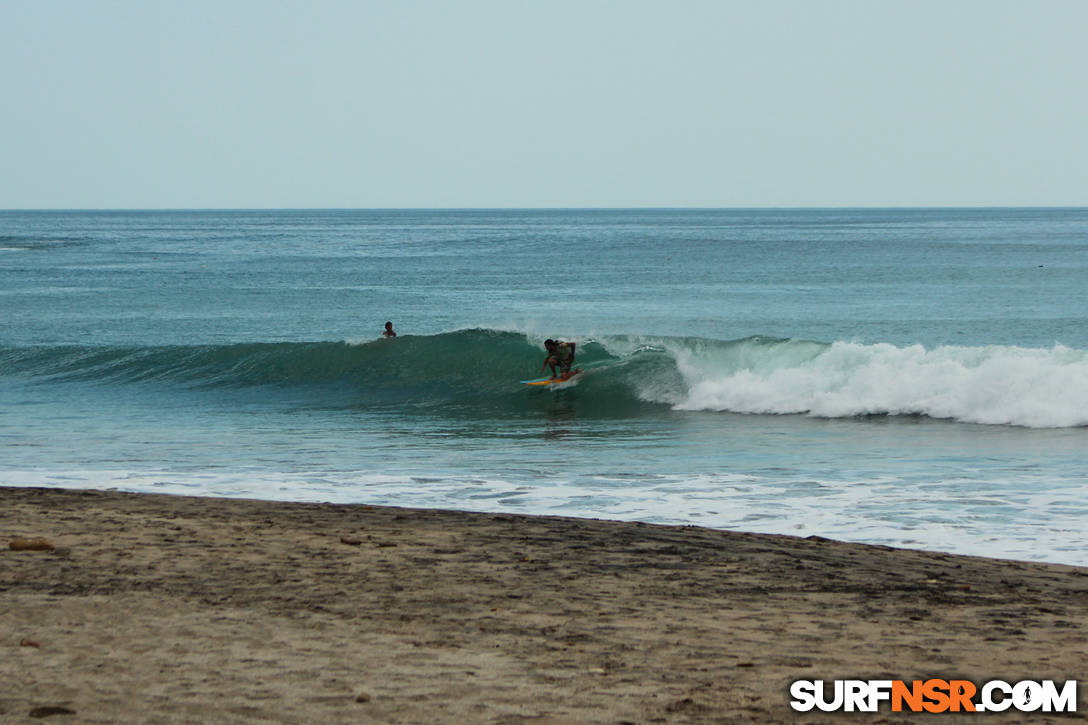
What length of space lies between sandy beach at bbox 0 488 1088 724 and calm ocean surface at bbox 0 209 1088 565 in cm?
204

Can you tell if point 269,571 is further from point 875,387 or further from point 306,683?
point 875,387

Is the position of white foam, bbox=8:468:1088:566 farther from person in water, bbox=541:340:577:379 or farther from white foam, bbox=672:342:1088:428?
person in water, bbox=541:340:577:379

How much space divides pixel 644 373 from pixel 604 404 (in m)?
2.26

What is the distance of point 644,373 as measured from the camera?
79.9 ft

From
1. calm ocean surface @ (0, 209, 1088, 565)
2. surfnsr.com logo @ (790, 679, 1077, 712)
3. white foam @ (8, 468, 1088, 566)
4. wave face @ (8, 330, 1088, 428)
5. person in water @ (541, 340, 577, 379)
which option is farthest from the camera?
person in water @ (541, 340, 577, 379)

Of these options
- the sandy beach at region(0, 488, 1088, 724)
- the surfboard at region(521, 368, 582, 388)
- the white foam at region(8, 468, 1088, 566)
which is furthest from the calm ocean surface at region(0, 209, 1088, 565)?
the sandy beach at region(0, 488, 1088, 724)

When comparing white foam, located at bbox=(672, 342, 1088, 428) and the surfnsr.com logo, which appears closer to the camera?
the surfnsr.com logo

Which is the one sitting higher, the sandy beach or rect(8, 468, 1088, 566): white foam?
the sandy beach

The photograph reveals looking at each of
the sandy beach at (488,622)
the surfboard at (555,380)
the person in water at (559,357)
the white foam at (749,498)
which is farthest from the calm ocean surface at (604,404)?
the sandy beach at (488,622)

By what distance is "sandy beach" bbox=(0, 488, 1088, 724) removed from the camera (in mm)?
5566

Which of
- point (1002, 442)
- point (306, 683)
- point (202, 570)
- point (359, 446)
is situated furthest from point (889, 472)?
point (306, 683)

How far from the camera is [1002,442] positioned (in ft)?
55.2

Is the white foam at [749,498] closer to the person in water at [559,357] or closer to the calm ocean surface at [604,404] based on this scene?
the calm ocean surface at [604,404]

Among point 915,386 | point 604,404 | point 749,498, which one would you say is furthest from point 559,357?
point 749,498
